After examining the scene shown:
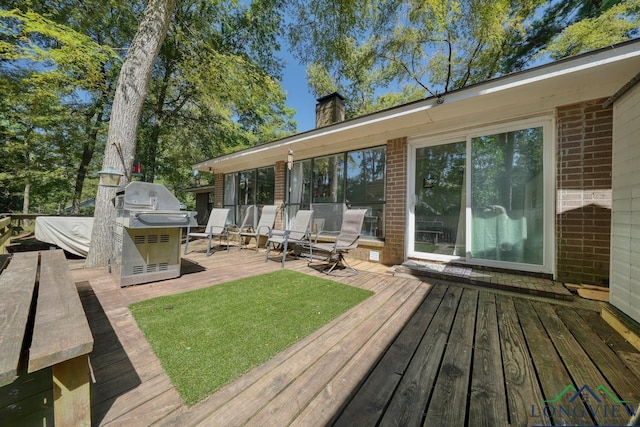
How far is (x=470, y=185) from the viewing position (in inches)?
153

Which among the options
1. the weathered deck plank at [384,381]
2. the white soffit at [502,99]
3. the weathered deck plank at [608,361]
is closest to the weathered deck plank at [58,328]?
the weathered deck plank at [384,381]

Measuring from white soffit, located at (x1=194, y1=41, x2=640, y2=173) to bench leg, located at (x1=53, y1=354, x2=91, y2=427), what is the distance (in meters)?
4.16

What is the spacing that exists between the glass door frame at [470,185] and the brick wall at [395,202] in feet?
0.30

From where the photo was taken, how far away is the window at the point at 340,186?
493 cm

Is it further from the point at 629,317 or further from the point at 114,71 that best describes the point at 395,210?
the point at 114,71

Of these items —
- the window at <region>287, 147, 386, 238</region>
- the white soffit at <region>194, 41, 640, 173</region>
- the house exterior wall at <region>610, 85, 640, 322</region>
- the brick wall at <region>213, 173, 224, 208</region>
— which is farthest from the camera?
the brick wall at <region>213, 173, 224, 208</region>

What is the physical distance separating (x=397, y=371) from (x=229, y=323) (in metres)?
1.39

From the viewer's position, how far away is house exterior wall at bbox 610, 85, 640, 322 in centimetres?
197

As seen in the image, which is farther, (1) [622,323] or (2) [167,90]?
(2) [167,90]

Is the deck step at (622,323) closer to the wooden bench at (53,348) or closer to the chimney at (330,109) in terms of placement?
the wooden bench at (53,348)

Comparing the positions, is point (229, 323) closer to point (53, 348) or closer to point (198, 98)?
point (53, 348)

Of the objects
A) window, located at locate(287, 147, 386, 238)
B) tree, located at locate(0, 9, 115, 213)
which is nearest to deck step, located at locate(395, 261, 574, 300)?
window, located at locate(287, 147, 386, 238)

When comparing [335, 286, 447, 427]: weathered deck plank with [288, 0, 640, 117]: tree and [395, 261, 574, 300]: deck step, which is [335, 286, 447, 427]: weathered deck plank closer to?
[395, 261, 574, 300]: deck step

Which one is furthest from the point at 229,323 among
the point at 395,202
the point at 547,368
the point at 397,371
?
the point at 395,202
